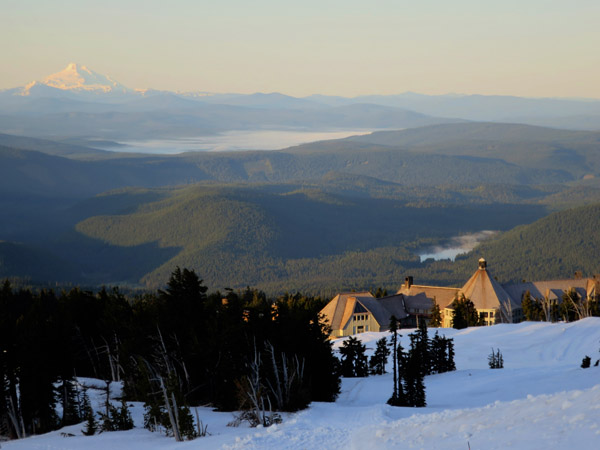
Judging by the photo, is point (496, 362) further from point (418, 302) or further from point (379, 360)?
point (418, 302)

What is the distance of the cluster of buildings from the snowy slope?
34378mm

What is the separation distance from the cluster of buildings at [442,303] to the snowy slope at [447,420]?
34378mm

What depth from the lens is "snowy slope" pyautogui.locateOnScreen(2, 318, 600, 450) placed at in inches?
1153

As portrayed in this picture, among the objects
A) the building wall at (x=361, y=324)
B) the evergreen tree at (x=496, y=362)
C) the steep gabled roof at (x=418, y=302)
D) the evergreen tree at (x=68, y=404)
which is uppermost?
the evergreen tree at (x=68, y=404)

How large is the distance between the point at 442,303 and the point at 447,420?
81750 mm

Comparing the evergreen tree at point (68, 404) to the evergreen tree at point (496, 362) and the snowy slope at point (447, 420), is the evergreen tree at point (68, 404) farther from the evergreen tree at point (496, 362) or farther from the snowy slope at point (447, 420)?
the evergreen tree at point (496, 362)

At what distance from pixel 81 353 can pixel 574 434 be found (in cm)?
4881

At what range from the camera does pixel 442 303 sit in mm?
115062

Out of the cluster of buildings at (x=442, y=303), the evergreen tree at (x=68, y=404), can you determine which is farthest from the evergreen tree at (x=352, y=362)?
the cluster of buildings at (x=442, y=303)

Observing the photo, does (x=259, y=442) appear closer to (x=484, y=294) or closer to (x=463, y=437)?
(x=463, y=437)

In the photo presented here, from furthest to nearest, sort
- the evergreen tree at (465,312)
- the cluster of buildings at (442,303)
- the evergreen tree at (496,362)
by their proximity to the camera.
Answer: the cluster of buildings at (442,303) → the evergreen tree at (465,312) → the evergreen tree at (496,362)

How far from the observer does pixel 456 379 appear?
61844mm

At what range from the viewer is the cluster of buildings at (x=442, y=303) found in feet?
350

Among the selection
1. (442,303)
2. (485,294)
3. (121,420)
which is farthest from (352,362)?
(442,303)
